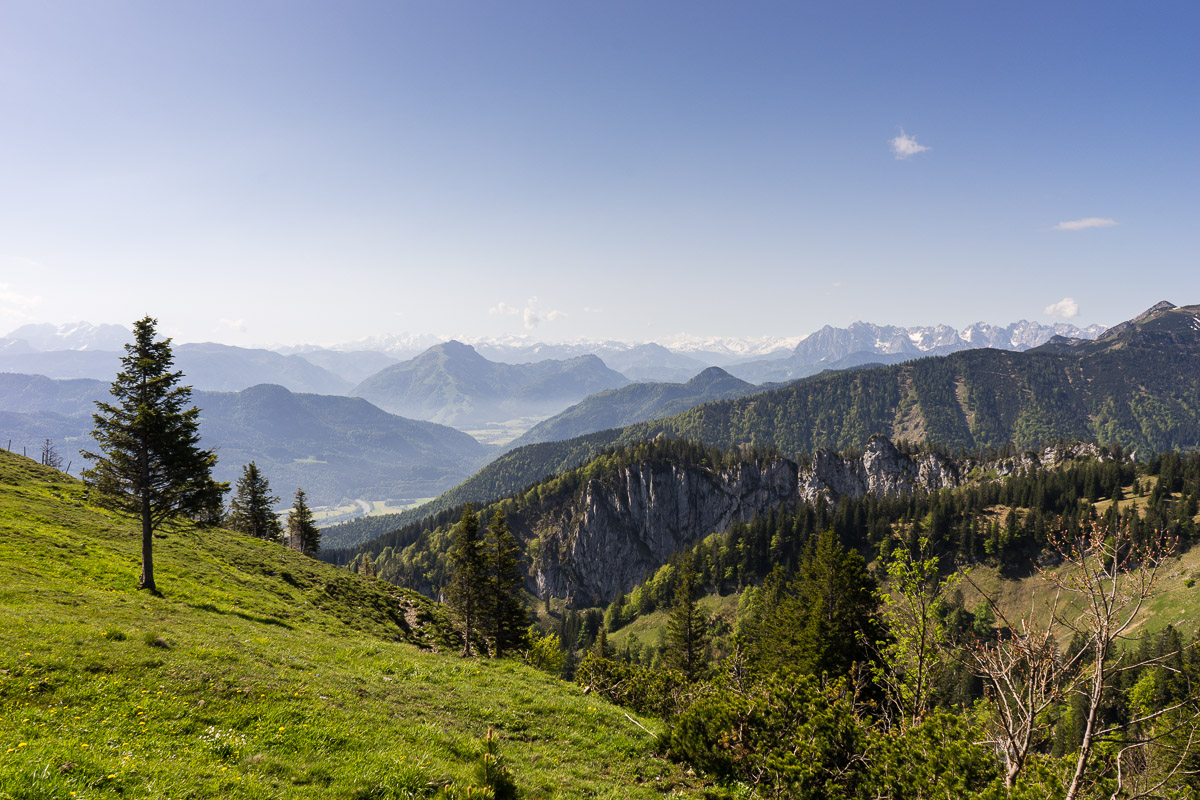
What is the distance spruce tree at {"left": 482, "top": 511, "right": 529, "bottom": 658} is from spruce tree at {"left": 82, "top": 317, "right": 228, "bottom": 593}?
22.2 m

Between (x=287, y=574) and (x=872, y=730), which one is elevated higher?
(x=872, y=730)

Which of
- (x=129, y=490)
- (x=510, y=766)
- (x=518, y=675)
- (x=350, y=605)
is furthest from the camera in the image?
(x=350, y=605)

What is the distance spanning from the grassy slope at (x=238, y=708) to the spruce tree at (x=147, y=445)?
4637 mm

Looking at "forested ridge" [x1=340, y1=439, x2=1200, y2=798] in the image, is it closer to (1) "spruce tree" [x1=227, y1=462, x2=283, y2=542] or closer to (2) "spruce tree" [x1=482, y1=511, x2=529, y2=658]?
(2) "spruce tree" [x1=482, y1=511, x2=529, y2=658]

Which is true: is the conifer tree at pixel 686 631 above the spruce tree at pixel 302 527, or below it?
below

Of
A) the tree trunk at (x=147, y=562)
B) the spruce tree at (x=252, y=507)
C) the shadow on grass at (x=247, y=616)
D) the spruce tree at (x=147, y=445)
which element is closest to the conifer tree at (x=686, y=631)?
the shadow on grass at (x=247, y=616)

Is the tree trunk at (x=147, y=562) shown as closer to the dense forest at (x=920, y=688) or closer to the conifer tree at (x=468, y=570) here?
the conifer tree at (x=468, y=570)

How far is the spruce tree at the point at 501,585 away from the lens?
4516cm

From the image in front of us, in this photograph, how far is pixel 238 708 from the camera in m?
15.1

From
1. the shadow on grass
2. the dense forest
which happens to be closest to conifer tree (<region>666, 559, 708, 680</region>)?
the dense forest

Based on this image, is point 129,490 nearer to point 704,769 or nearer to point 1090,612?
point 704,769

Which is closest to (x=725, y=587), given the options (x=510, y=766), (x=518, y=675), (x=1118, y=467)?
(x=1118, y=467)

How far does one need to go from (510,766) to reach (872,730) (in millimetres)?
11597

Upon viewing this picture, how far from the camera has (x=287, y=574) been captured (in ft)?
156
